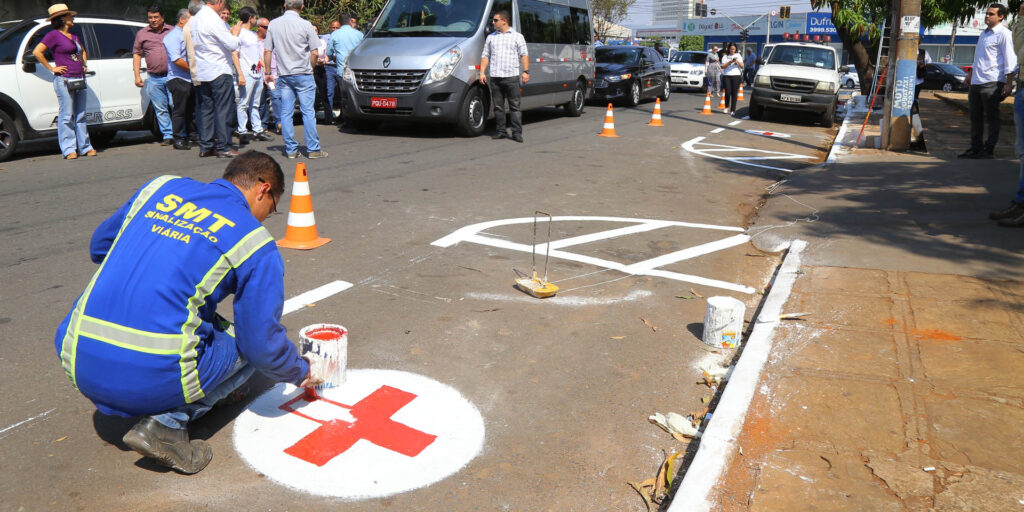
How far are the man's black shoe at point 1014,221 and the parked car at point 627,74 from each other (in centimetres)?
1470

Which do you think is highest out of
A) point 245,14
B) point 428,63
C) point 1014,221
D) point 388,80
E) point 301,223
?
point 245,14

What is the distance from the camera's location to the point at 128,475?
9.71ft

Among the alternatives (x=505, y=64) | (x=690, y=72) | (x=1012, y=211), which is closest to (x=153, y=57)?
(x=505, y=64)

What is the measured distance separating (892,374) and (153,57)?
9.95 meters

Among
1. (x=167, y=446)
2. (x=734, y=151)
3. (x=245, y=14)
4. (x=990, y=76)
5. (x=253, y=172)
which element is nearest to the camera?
(x=167, y=446)

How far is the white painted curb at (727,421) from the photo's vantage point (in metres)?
2.84

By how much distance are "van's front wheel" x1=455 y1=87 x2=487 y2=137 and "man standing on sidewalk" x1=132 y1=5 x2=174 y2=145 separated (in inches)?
175

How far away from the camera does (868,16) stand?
976 inches

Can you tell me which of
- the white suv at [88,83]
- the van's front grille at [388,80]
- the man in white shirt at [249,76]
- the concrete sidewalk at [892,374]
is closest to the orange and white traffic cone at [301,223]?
the concrete sidewalk at [892,374]

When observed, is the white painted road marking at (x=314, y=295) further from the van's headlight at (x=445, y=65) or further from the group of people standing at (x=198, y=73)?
the van's headlight at (x=445, y=65)

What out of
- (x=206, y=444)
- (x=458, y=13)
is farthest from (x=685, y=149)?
(x=206, y=444)

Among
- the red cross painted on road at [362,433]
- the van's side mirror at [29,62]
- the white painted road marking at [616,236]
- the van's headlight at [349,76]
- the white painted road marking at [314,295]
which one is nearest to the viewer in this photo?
the red cross painted on road at [362,433]

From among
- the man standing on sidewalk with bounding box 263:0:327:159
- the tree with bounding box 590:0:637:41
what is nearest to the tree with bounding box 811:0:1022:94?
the man standing on sidewalk with bounding box 263:0:327:159

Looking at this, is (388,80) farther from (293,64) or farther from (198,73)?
(198,73)
